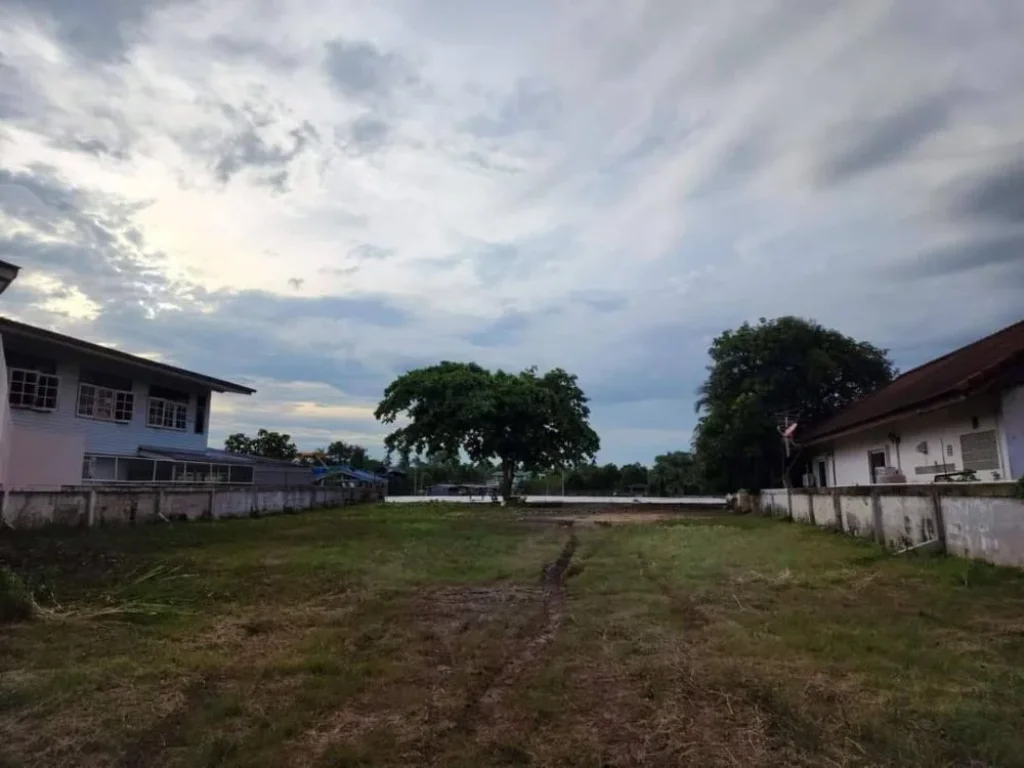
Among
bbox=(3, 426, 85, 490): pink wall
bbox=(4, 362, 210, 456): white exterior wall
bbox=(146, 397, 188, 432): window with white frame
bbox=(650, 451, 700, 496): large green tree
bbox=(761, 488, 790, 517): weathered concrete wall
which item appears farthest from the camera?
bbox=(650, 451, 700, 496): large green tree

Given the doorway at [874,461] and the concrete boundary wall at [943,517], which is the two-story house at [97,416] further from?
the doorway at [874,461]

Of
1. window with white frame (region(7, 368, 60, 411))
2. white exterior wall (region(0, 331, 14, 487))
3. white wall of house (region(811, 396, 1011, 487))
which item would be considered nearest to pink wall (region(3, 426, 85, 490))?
white exterior wall (region(0, 331, 14, 487))

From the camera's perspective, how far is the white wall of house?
12180 millimetres

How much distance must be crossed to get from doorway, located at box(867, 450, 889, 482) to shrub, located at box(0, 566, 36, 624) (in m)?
17.8

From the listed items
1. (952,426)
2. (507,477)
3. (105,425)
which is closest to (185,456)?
(105,425)

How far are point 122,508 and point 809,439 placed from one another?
19.6 meters

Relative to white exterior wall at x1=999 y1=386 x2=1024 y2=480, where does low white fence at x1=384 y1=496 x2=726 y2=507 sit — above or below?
below

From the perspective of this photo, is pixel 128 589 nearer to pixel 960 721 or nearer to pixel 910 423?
pixel 960 721

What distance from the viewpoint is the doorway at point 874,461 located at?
1823 cm

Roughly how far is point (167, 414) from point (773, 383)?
73.6 feet

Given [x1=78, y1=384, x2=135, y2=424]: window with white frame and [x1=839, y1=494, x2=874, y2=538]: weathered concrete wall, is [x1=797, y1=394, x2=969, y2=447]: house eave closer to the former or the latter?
[x1=839, y1=494, x2=874, y2=538]: weathered concrete wall

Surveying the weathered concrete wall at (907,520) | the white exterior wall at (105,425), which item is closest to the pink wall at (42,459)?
the white exterior wall at (105,425)

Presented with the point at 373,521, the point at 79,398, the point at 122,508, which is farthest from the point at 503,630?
the point at 79,398

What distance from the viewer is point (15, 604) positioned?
664cm
